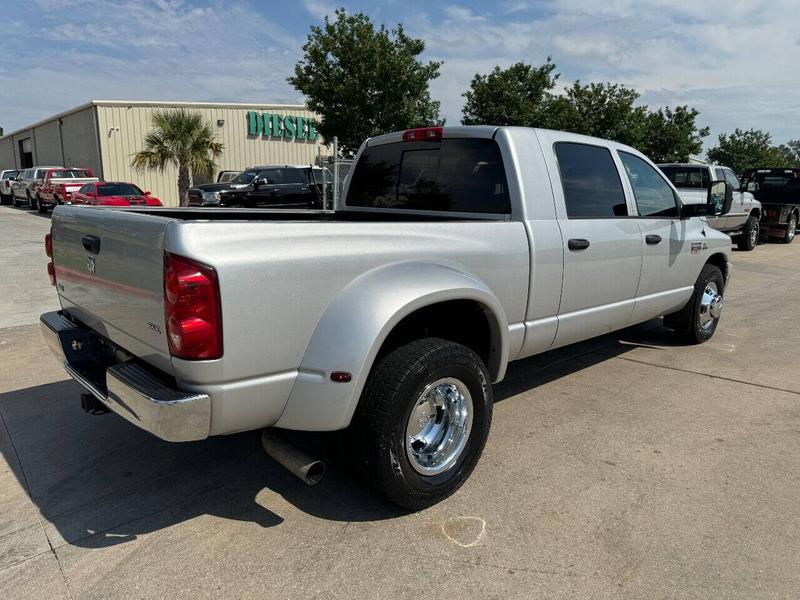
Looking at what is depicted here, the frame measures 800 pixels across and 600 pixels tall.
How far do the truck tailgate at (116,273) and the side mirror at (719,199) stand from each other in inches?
181

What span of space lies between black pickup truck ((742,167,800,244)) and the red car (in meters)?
18.0

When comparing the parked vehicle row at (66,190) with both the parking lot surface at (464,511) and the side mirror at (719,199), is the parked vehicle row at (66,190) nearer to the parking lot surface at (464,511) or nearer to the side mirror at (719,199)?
the parking lot surface at (464,511)

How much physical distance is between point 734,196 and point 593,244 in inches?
467

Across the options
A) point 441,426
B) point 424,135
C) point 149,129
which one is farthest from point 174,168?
point 441,426

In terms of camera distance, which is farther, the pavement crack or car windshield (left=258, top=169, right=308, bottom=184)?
car windshield (left=258, top=169, right=308, bottom=184)

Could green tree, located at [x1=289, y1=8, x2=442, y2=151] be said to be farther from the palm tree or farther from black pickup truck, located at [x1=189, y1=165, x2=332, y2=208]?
the palm tree

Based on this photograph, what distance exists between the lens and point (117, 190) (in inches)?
836

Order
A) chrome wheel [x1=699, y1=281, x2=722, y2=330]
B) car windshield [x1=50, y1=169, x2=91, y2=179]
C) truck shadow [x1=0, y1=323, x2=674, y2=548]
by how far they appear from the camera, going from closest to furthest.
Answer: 1. truck shadow [x1=0, y1=323, x2=674, y2=548]
2. chrome wheel [x1=699, y1=281, x2=722, y2=330]
3. car windshield [x1=50, y1=169, x2=91, y2=179]

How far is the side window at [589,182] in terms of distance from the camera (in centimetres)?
412

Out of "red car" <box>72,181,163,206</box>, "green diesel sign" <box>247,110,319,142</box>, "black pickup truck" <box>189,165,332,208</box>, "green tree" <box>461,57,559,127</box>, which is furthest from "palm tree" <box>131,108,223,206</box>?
"green tree" <box>461,57,559,127</box>

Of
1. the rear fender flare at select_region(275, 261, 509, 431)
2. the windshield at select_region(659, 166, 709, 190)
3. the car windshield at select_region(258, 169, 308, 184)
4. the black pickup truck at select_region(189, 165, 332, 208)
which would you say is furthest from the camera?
the car windshield at select_region(258, 169, 308, 184)

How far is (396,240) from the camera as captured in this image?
9.82ft

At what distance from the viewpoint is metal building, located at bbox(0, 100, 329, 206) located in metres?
29.7

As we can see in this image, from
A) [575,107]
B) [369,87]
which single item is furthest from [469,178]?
[575,107]
